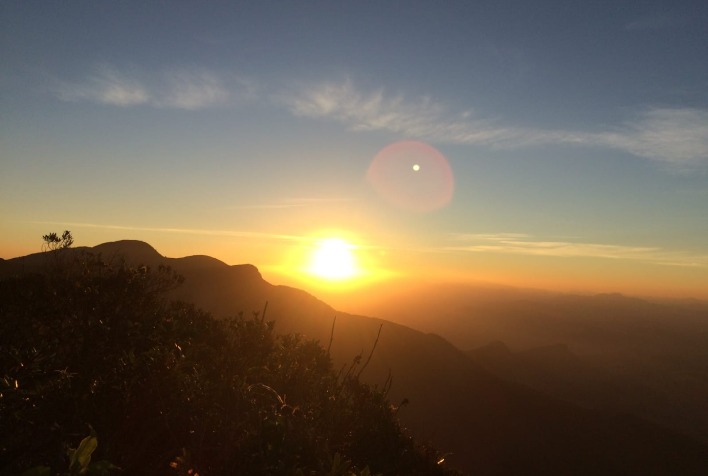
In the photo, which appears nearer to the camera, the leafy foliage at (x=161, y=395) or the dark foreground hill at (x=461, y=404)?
the leafy foliage at (x=161, y=395)

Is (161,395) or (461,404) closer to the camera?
(161,395)

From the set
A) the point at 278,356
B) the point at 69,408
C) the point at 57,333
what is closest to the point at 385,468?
the point at 278,356

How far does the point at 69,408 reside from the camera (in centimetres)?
518

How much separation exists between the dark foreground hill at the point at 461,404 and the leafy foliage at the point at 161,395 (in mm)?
58674

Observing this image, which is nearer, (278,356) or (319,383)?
(319,383)

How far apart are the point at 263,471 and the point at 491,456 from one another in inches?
3402

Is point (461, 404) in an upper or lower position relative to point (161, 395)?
lower

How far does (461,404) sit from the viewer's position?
284ft

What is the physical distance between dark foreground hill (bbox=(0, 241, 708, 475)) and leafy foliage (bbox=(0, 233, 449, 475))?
5867cm

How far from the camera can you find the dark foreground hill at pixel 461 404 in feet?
244

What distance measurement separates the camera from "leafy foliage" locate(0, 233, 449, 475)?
177 inches

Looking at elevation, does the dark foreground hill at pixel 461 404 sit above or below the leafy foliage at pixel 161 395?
below

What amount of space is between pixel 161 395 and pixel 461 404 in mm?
91245

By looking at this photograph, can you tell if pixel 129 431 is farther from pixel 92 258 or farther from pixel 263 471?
pixel 92 258
